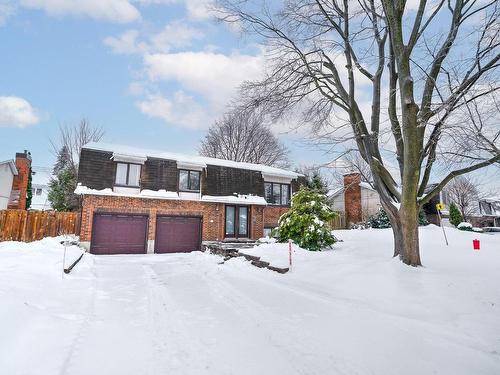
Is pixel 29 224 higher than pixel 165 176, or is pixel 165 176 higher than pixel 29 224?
pixel 165 176

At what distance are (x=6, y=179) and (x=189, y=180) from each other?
61.0 feet

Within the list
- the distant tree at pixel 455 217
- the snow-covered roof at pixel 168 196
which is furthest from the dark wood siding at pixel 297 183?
the distant tree at pixel 455 217

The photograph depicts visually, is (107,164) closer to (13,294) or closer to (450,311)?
(13,294)

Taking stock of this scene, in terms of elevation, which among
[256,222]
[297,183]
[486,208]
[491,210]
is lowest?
[256,222]

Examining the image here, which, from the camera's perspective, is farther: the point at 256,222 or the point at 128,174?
the point at 256,222

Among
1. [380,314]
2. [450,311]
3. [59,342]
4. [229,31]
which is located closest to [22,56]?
[229,31]

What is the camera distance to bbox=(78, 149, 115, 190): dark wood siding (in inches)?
693

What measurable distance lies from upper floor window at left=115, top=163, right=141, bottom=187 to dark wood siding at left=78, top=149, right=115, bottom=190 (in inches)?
13.4

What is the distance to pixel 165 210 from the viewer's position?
19.6 m

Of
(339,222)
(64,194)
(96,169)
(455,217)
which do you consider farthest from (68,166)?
(455,217)

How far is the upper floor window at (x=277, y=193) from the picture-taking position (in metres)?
23.7

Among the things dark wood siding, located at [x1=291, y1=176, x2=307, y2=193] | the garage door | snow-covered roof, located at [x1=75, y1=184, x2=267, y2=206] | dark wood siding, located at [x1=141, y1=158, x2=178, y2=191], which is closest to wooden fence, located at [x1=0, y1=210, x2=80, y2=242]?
snow-covered roof, located at [x1=75, y1=184, x2=267, y2=206]

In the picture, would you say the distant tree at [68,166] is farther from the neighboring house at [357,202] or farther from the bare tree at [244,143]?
the neighboring house at [357,202]

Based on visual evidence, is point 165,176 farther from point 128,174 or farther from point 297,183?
point 297,183
